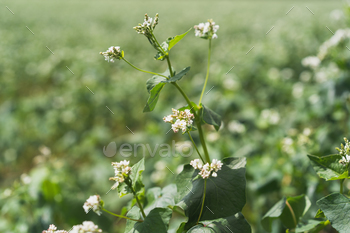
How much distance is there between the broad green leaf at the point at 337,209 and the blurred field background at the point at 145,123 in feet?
2.13

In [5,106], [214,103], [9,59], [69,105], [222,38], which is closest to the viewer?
[214,103]

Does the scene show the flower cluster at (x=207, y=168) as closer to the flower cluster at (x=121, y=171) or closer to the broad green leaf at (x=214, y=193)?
the broad green leaf at (x=214, y=193)

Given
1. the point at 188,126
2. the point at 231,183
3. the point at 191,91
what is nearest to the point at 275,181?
the point at 231,183

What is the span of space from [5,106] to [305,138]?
3622 mm

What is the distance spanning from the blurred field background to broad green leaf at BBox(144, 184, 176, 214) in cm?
77

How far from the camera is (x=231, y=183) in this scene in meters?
0.84

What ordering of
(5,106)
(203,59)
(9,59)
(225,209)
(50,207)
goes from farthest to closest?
(203,59)
(9,59)
(5,106)
(50,207)
(225,209)

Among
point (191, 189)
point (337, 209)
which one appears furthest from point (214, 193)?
point (337, 209)

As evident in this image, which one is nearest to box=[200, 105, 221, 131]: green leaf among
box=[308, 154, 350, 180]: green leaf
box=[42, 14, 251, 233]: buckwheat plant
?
box=[42, 14, 251, 233]: buckwheat plant

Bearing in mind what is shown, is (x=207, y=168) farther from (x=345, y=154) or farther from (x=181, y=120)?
(x=345, y=154)

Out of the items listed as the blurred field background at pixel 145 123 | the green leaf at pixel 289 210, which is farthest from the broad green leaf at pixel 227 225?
the blurred field background at pixel 145 123

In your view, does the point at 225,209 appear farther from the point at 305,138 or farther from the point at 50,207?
the point at 50,207

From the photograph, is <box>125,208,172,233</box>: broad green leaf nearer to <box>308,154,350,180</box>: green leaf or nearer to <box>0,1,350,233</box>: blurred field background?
<box>308,154,350,180</box>: green leaf

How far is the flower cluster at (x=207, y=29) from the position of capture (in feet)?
3.06
